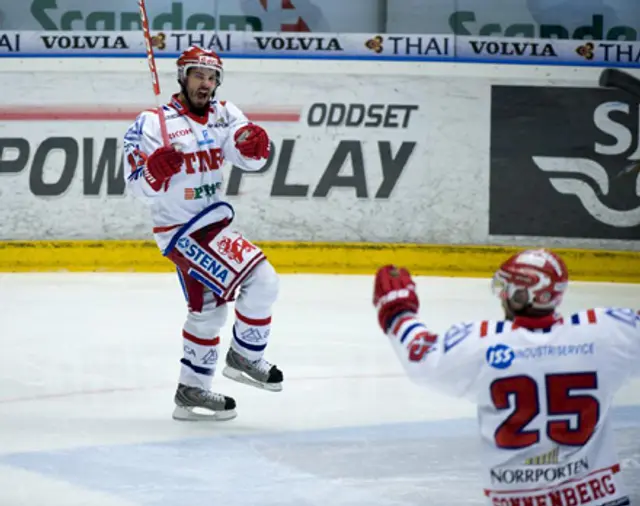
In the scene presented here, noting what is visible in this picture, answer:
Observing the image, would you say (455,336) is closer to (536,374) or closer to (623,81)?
(536,374)

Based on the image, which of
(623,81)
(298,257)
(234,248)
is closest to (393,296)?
(623,81)

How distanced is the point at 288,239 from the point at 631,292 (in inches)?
83.1

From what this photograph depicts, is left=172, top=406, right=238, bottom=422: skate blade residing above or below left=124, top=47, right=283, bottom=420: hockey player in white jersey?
below

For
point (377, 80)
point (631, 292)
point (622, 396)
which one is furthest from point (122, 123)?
point (622, 396)

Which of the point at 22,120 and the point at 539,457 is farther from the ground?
the point at 22,120

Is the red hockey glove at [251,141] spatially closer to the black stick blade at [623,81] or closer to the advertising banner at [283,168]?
the black stick blade at [623,81]

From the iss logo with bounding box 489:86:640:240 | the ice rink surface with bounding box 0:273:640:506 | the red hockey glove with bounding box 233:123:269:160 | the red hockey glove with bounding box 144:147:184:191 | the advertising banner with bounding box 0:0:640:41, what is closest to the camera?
the ice rink surface with bounding box 0:273:640:506

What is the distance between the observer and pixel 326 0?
822 cm

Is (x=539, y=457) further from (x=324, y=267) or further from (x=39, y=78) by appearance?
(x=39, y=78)

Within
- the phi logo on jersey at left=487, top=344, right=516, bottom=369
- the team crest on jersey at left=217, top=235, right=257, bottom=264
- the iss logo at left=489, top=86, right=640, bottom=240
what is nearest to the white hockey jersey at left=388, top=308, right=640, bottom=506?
the phi logo on jersey at left=487, top=344, right=516, bottom=369

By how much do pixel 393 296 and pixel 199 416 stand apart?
89.8 inches

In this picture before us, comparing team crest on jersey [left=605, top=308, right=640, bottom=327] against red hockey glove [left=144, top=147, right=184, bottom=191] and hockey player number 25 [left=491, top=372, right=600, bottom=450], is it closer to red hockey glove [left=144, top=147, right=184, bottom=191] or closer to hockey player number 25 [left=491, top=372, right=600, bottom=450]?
hockey player number 25 [left=491, top=372, right=600, bottom=450]

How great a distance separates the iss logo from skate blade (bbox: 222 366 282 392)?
358cm

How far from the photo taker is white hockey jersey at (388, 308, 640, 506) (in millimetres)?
2309
